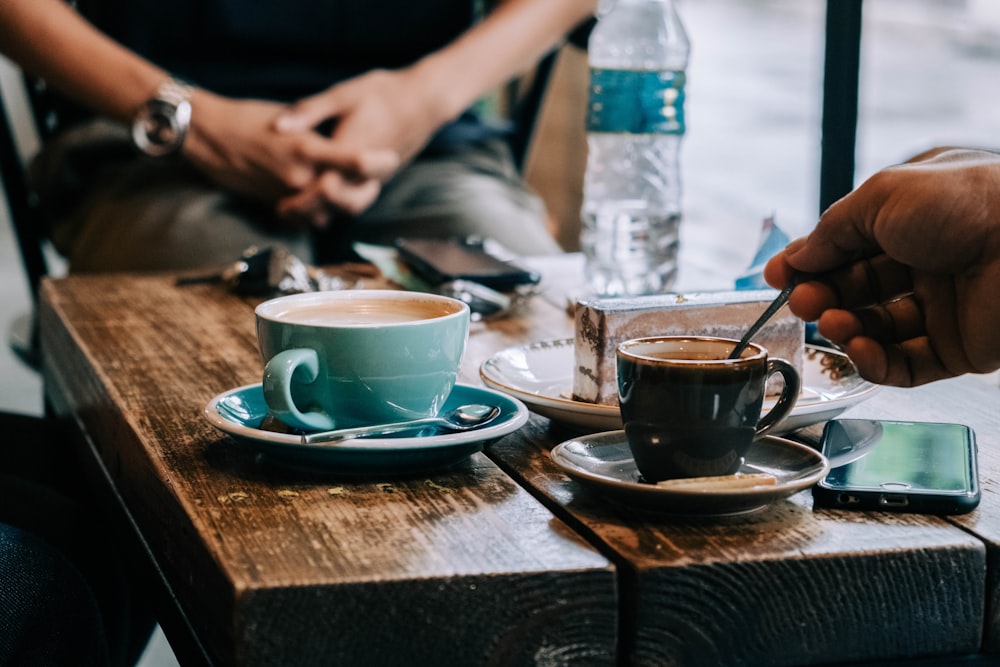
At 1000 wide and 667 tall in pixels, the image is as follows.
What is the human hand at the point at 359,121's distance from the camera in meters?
1.54

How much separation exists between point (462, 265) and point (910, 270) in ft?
1.70

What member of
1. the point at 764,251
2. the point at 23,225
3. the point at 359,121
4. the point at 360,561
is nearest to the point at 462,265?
the point at 764,251

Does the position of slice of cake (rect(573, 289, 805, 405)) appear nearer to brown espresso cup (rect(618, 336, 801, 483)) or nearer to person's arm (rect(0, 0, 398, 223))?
brown espresso cup (rect(618, 336, 801, 483))

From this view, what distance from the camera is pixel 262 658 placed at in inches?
19.7

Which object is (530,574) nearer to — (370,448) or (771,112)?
(370,448)

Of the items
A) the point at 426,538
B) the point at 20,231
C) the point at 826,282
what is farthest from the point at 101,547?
the point at 20,231

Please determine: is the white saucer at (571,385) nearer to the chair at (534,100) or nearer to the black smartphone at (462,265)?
the black smartphone at (462,265)

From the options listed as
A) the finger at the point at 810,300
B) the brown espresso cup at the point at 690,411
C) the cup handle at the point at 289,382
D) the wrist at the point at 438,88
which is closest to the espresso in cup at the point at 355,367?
the cup handle at the point at 289,382

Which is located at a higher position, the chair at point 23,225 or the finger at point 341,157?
the finger at point 341,157

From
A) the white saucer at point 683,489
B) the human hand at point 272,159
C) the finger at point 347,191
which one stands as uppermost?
the human hand at point 272,159

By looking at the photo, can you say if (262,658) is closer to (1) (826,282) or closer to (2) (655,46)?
(1) (826,282)

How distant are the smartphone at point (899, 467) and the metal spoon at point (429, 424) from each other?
0.19m

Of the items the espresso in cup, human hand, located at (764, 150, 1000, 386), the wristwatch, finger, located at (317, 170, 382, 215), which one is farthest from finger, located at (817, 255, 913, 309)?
the wristwatch

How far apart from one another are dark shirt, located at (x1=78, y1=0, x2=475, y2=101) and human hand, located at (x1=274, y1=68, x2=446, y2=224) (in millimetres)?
154
